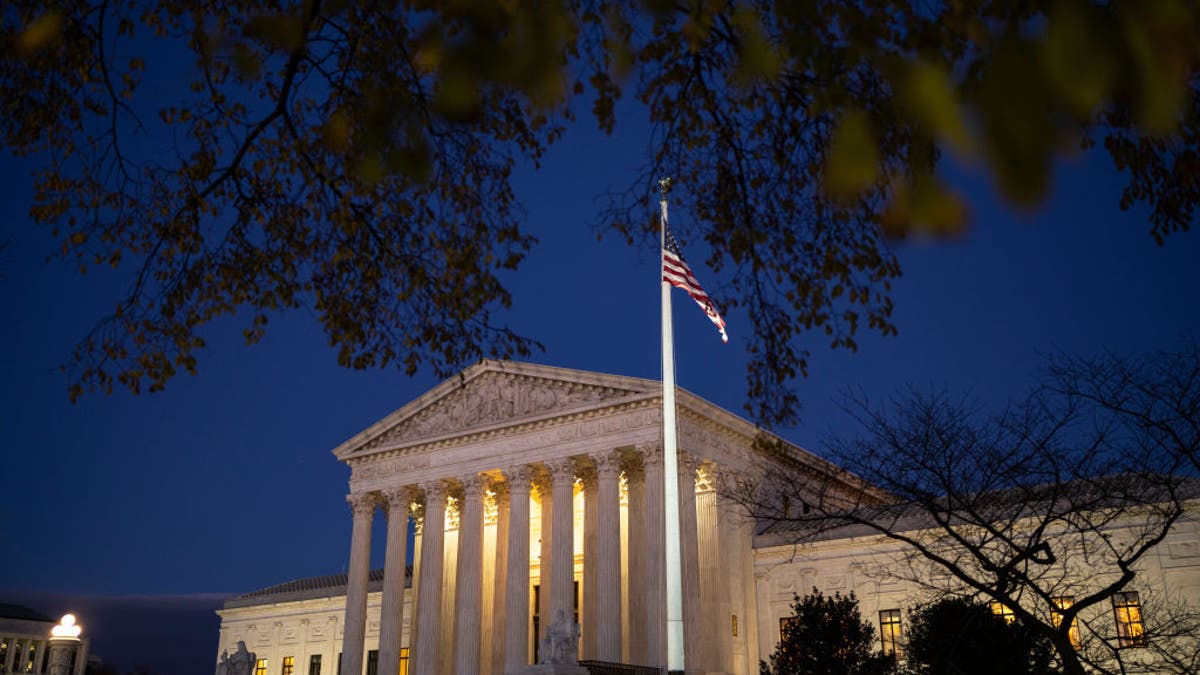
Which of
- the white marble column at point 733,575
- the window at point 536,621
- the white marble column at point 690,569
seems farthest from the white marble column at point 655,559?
the window at point 536,621

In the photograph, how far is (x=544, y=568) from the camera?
4106cm

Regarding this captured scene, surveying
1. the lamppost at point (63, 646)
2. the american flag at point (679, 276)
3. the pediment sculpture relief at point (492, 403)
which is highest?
the pediment sculpture relief at point (492, 403)

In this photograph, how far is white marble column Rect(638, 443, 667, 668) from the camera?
35.3 meters

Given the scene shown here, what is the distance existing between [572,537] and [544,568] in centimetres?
264

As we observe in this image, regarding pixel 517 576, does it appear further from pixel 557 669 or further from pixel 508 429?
pixel 557 669

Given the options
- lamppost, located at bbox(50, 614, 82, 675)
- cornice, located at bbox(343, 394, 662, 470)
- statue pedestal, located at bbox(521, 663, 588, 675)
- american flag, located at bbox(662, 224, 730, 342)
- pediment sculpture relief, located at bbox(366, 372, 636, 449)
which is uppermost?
pediment sculpture relief, located at bbox(366, 372, 636, 449)

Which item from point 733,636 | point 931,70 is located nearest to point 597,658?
point 733,636

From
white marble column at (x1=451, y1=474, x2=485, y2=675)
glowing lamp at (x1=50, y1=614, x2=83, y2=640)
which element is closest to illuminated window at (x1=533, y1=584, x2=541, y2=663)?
white marble column at (x1=451, y1=474, x2=485, y2=675)

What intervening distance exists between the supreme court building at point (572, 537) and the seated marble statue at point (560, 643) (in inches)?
216

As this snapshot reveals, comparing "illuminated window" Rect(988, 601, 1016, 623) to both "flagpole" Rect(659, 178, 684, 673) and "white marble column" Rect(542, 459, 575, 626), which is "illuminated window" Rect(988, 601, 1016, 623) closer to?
"flagpole" Rect(659, 178, 684, 673)

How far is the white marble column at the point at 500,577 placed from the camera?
4234 centimetres

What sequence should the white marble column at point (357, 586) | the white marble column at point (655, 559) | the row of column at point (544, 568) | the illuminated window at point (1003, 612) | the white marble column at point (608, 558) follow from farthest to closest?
the white marble column at point (357, 586), the row of column at point (544, 568), the white marble column at point (608, 558), the white marble column at point (655, 559), the illuminated window at point (1003, 612)

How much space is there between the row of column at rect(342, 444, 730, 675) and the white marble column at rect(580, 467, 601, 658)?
5cm

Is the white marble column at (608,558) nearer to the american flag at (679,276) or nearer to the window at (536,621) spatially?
the window at (536,621)
